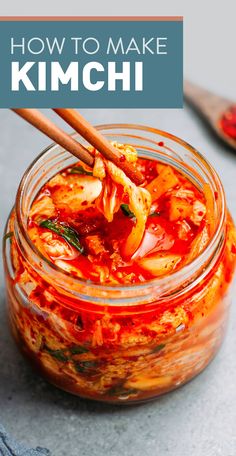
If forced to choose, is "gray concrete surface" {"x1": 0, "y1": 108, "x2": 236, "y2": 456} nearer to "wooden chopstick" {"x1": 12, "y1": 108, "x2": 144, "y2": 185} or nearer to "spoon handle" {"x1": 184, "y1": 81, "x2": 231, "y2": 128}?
"wooden chopstick" {"x1": 12, "y1": 108, "x2": 144, "y2": 185}

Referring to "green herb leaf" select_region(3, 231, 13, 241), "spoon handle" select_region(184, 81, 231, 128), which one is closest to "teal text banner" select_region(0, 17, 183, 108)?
"spoon handle" select_region(184, 81, 231, 128)

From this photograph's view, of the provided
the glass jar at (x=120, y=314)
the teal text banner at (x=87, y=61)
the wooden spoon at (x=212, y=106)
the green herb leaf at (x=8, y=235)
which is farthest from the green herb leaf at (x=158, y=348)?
the wooden spoon at (x=212, y=106)

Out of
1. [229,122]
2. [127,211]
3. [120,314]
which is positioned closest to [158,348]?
[120,314]

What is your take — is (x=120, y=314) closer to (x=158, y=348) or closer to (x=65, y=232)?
(x=158, y=348)

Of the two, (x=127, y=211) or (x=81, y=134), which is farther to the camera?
(x=127, y=211)

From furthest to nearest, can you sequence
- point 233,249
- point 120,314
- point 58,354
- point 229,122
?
point 229,122 < point 233,249 < point 58,354 < point 120,314

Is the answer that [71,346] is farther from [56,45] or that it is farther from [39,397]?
[56,45]
